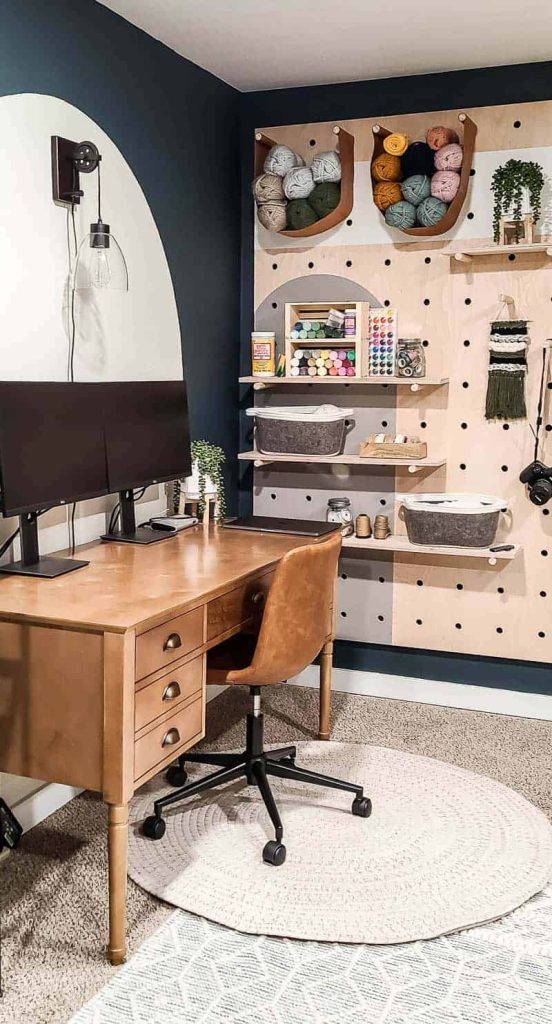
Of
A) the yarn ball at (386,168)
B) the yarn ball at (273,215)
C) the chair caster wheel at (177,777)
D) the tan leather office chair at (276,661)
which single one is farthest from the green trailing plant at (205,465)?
the yarn ball at (386,168)

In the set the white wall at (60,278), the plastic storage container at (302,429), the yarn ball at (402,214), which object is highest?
the yarn ball at (402,214)

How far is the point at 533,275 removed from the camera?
3680 millimetres

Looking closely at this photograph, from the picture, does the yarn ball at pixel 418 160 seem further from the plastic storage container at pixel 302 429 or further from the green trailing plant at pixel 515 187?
the plastic storage container at pixel 302 429

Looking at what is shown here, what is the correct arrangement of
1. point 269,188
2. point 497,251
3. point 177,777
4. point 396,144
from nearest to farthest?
point 177,777 → point 497,251 → point 396,144 → point 269,188

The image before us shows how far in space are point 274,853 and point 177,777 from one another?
0.58 m

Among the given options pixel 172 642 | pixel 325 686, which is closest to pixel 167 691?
pixel 172 642

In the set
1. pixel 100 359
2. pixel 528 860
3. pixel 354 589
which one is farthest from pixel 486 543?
pixel 100 359

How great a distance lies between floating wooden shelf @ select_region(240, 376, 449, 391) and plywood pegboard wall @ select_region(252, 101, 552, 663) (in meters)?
0.08

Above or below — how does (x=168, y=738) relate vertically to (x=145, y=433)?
below

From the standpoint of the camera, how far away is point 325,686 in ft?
11.3

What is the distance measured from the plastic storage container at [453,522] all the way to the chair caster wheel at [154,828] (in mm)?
1573

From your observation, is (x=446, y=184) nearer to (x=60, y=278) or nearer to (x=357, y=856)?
(x=60, y=278)

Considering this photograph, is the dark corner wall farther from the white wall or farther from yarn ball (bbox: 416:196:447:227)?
yarn ball (bbox: 416:196:447:227)

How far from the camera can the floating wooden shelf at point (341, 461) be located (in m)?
3.75
